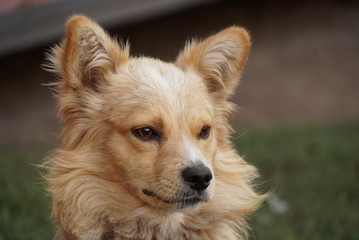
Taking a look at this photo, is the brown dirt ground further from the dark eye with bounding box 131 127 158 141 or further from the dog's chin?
the dog's chin

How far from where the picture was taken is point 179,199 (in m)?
4.04

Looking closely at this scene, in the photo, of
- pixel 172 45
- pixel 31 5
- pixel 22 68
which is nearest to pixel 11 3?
pixel 31 5

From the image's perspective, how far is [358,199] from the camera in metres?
7.20

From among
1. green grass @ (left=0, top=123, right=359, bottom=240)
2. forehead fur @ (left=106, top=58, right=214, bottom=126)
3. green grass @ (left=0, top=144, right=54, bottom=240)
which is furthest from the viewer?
green grass @ (left=0, top=123, right=359, bottom=240)

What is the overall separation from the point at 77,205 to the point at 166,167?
73cm

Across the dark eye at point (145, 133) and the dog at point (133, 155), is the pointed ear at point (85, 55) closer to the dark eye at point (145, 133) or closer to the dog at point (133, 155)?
the dog at point (133, 155)

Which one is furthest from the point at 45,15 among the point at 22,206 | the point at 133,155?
the point at 133,155

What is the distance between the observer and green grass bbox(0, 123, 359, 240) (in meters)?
6.20

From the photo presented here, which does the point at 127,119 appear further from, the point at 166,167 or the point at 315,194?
the point at 315,194

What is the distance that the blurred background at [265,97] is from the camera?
263 inches

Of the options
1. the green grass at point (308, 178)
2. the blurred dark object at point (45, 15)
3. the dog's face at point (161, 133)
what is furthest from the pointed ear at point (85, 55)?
the blurred dark object at point (45, 15)

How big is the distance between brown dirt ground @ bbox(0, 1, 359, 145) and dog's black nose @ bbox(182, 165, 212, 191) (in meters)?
6.69

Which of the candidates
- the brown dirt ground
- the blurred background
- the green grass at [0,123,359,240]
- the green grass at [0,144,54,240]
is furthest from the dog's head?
the brown dirt ground

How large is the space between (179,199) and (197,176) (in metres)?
0.22
